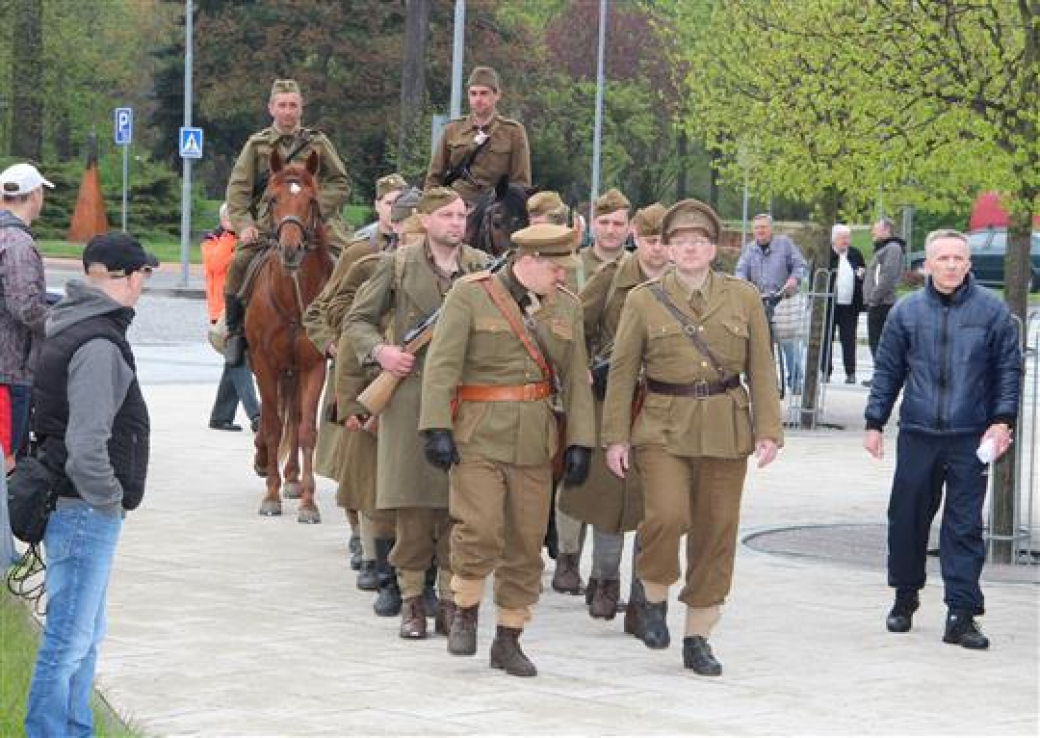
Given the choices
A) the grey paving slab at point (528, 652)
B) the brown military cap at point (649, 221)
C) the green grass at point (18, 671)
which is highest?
the brown military cap at point (649, 221)

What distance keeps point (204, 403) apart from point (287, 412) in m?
6.97

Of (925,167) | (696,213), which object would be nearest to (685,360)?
(696,213)

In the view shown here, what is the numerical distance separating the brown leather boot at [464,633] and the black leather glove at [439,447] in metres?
0.68

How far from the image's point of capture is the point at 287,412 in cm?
1597

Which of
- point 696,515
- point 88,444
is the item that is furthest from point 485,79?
point 88,444

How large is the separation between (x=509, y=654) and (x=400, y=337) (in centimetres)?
→ 199

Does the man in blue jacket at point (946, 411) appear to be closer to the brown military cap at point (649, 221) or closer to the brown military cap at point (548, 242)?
the brown military cap at point (649, 221)

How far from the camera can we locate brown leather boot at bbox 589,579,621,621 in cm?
1145

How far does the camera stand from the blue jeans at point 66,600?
7.53 m

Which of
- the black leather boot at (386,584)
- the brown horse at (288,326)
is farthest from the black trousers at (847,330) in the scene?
the black leather boot at (386,584)

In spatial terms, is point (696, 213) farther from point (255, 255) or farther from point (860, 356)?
point (860, 356)

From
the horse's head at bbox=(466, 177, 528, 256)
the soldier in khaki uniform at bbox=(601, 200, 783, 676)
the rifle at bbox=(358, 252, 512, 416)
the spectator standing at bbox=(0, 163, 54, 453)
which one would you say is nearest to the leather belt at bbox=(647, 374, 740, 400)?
the soldier in khaki uniform at bbox=(601, 200, 783, 676)

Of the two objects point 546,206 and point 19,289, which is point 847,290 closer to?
point 546,206

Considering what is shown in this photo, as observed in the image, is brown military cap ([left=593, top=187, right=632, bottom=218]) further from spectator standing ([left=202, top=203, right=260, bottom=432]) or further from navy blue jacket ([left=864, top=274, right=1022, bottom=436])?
spectator standing ([left=202, top=203, right=260, bottom=432])
